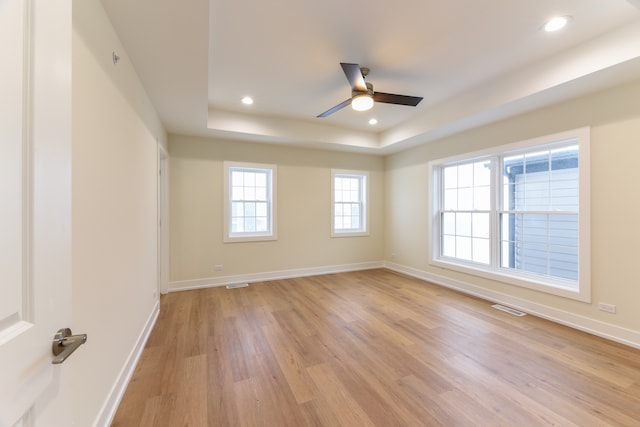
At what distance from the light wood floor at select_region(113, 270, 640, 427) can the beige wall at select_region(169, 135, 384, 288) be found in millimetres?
1197

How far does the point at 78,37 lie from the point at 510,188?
4.64m

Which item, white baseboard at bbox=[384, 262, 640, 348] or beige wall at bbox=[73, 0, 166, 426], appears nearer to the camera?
beige wall at bbox=[73, 0, 166, 426]

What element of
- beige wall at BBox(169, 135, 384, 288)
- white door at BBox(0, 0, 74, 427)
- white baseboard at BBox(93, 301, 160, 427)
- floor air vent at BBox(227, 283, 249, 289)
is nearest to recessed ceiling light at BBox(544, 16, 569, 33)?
white door at BBox(0, 0, 74, 427)

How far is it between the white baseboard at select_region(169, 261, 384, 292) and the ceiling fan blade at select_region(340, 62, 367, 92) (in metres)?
3.50

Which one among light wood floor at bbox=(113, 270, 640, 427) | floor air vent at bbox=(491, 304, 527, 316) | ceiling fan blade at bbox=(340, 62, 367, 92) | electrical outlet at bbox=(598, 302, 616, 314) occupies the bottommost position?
light wood floor at bbox=(113, 270, 640, 427)

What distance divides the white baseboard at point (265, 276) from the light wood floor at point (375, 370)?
0.87 m

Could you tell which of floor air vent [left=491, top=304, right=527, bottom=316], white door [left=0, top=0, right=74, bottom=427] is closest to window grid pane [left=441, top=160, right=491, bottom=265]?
floor air vent [left=491, top=304, right=527, bottom=316]

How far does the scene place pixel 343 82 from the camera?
3.23 metres

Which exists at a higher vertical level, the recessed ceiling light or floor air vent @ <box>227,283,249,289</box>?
the recessed ceiling light

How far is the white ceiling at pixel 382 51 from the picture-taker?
201 centimetres

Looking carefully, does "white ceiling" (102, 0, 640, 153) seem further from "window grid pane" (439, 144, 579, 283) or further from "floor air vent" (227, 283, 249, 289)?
"floor air vent" (227, 283, 249, 289)

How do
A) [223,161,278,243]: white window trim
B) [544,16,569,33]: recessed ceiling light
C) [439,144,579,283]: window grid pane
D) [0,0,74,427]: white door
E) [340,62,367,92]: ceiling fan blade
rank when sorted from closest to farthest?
[0,0,74,427]: white door → [544,16,569,33]: recessed ceiling light → [340,62,367,92]: ceiling fan blade → [439,144,579,283]: window grid pane → [223,161,278,243]: white window trim

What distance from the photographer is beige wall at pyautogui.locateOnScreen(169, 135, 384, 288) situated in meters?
4.38

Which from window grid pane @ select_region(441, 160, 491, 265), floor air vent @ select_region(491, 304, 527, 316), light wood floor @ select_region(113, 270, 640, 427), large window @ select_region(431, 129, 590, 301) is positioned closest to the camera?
light wood floor @ select_region(113, 270, 640, 427)
